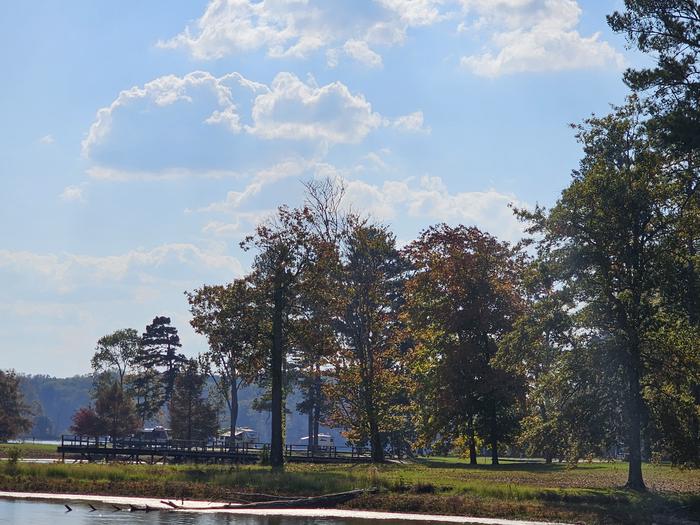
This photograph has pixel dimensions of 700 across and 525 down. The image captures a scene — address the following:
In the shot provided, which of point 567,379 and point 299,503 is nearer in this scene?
point 299,503

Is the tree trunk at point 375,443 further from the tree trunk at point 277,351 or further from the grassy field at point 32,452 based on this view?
the grassy field at point 32,452

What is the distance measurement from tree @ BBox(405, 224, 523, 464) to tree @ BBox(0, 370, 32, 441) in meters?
75.1

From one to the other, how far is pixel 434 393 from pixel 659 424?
23.3 metres

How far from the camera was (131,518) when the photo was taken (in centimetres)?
3581

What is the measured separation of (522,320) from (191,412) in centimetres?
7359

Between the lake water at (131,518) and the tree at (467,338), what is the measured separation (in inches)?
1028

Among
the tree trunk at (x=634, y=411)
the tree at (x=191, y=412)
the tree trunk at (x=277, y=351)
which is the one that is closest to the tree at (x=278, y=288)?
the tree trunk at (x=277, y=351)

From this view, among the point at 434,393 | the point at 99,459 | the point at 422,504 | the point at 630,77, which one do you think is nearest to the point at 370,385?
the point at 434,393

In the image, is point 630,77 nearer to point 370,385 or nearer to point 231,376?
point 370,385

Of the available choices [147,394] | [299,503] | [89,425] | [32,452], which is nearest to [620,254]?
[299,503]

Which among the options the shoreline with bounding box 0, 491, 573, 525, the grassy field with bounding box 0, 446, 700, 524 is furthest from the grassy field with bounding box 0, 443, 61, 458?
the shoreline with bounding box 0, 491, 573, 525

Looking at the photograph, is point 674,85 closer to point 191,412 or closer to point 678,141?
point 678,141

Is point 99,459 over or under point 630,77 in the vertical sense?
under

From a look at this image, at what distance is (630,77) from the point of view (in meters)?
38.4
